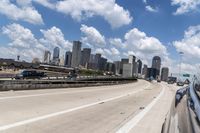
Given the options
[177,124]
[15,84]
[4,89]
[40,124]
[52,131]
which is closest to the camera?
[177,124]

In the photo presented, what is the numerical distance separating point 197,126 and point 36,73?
211 feet

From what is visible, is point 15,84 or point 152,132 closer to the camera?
A: point 152,132

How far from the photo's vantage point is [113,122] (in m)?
12.5

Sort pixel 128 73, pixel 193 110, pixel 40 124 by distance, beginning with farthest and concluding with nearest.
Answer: pixel 128 73, pixel 40 124, pixel 193 110

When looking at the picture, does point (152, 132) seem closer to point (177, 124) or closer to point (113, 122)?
point (113, 122)

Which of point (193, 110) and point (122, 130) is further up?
point (193, 110)

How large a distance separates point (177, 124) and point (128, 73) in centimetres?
18498

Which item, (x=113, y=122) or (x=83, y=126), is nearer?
(x=83, y=126)

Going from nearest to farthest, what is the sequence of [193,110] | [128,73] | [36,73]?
[193,110] → [36,73] → [128,73]

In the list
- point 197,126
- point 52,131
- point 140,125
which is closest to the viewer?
point 197,126

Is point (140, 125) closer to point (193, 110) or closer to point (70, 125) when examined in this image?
point (70, 125)

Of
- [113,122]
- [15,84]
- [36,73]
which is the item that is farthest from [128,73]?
[113,122]

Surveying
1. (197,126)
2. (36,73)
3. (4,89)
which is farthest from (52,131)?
(36,73)

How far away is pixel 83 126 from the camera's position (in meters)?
10.8
